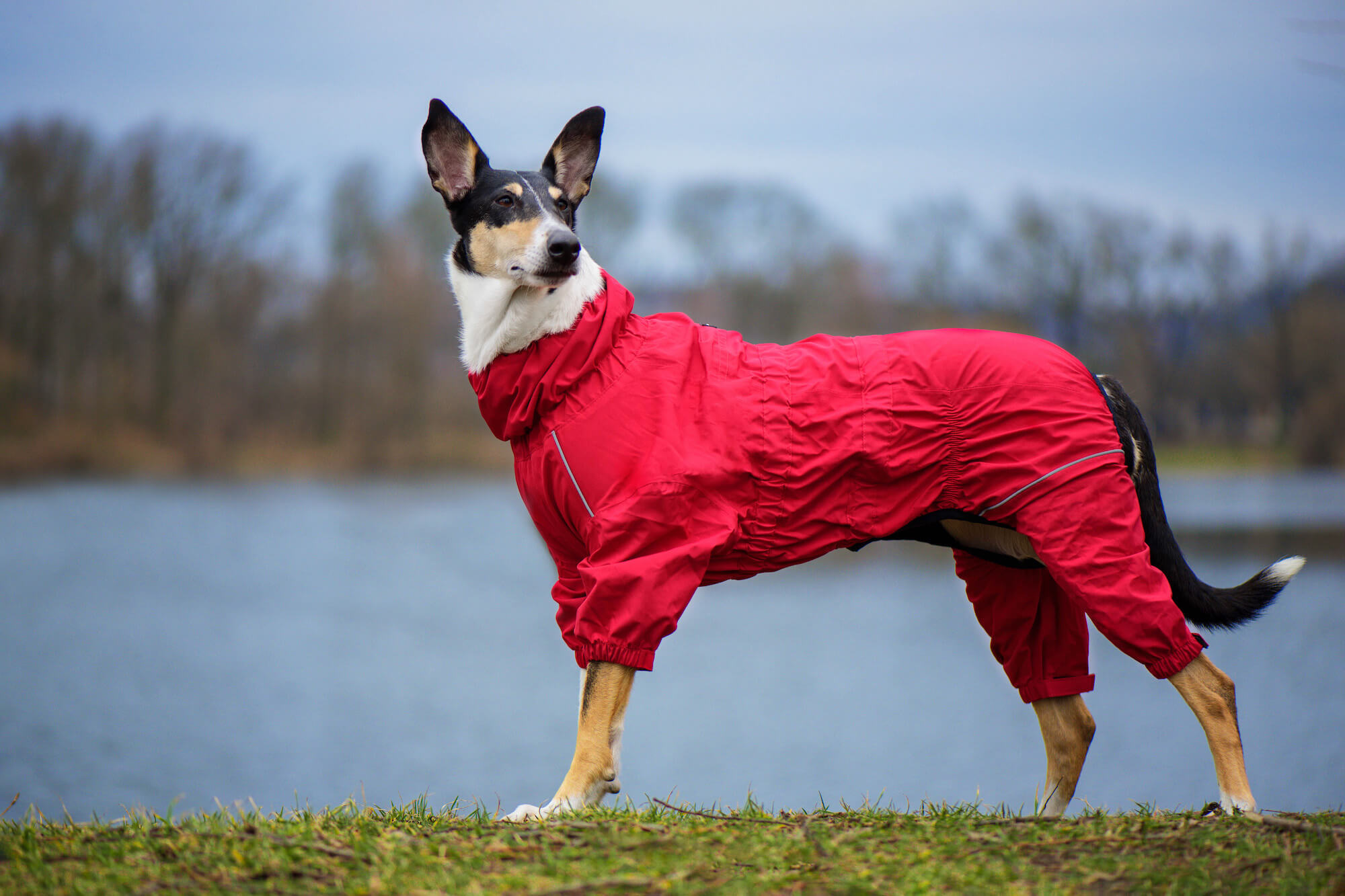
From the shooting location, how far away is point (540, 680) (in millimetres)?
19422

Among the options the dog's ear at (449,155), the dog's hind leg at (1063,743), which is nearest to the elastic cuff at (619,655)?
the dog's hind leg at (1063,743)

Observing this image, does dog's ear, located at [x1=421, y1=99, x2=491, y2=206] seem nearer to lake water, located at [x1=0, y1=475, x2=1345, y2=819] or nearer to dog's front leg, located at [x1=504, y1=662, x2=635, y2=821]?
dog's front leg, located at [x1=504, y1=662, x2=635, y2=821]

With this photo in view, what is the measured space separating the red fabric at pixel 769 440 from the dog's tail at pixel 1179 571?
0.26m

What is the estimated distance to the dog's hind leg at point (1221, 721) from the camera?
12.4 feet

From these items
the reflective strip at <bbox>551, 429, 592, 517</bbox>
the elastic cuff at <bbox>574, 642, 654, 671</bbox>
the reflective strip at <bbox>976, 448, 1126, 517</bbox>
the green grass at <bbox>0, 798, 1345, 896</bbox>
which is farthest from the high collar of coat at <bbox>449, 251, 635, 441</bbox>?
the reflective strip at <bbox>976, 448, 1126, 517</bbox>

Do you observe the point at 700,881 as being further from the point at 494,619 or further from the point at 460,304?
the point at 494,619

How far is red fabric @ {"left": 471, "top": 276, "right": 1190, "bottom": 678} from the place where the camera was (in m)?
3.85

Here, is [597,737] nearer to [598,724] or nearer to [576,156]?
[598,724]

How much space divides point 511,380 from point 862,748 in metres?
13.6

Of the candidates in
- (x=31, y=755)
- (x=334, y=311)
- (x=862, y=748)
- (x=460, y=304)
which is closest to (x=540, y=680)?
(x=862, y=748)

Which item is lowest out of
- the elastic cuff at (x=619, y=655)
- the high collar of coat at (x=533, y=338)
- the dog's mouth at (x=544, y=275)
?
the elastic cuff at (x=619, y=655)

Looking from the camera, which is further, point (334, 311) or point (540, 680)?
point (334, 311)

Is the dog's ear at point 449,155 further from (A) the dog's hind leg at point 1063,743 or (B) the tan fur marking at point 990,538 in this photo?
(A) the dog's hind leg at point 1063,743

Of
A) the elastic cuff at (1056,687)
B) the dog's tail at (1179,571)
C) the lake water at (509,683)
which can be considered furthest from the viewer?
the lake water at (509,683)
